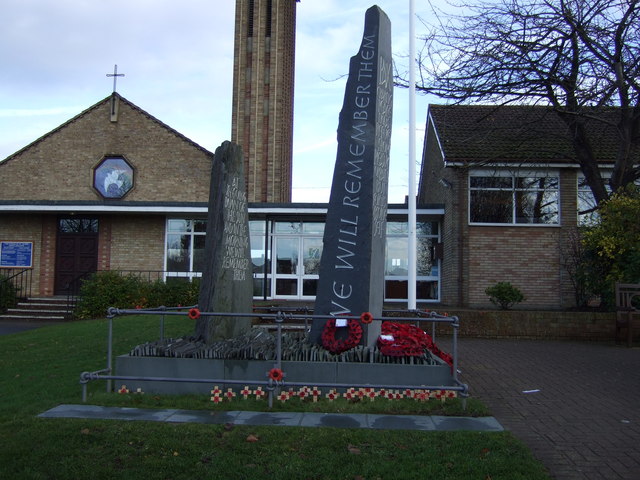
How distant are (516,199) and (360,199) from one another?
473 inches

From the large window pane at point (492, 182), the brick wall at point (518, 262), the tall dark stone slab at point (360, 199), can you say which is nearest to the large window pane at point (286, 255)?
the brick wall at point (518, 262)

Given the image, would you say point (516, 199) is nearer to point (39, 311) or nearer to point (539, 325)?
point (539, 325)

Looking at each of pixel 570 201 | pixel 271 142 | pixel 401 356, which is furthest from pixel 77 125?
pixel 401 356

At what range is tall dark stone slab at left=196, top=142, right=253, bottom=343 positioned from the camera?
25.9 feet

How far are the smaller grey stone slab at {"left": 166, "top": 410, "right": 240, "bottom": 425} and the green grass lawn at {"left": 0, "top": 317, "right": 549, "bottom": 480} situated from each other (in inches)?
7.9

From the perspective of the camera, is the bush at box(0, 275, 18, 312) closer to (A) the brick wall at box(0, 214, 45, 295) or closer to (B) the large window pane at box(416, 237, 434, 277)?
(A) the brick wall at box(0, 214, 45, 295)

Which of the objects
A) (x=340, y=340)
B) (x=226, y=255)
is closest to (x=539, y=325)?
(x=340, y=340)

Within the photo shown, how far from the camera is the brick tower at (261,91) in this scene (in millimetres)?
29500

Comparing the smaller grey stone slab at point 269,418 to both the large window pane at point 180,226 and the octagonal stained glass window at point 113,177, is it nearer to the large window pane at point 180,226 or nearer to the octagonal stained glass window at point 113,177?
the large window pane at point 180,226

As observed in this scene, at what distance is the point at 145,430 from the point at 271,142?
25.4 meters

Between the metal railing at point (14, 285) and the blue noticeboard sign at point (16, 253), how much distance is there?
0.88 feet

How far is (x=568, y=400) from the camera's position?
6914 millimetres

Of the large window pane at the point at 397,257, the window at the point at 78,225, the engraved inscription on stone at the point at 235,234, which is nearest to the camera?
the engraved inscription on stone at the point at 235,234

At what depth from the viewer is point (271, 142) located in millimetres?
29734
